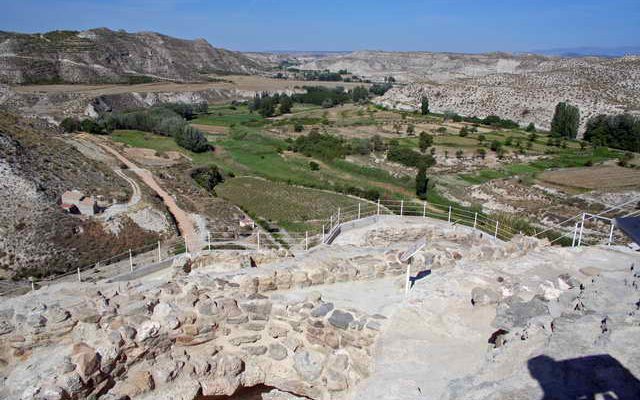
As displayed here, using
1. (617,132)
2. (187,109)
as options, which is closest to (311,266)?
(617,132)

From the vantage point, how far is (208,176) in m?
41.1

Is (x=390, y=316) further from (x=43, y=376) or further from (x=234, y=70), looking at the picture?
(x=234, y=70)

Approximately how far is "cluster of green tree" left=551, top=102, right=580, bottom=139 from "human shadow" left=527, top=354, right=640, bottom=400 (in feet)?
218

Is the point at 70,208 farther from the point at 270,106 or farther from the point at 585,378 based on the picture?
the point at 270,106

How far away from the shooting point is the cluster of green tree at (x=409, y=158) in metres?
49.0

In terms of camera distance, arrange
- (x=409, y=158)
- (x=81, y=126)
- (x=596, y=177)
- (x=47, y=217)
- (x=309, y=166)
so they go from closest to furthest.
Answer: (x=47, y=217) < (x=596, y=177) < (x=309, y=166) < (x=409, y=158) < (x=81, y=126)

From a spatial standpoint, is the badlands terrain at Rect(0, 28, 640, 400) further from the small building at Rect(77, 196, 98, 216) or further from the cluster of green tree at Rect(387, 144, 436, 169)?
the cluster of green tree at Rect(387, 144, 436, 169)

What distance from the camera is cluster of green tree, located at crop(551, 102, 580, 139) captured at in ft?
208

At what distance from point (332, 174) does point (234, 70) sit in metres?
133

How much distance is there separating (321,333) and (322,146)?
158ft

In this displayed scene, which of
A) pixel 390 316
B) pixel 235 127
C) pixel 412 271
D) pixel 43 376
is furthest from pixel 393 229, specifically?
pixel 235 127

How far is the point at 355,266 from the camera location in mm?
10453

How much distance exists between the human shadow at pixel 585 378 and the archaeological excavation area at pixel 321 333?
0.02 metres

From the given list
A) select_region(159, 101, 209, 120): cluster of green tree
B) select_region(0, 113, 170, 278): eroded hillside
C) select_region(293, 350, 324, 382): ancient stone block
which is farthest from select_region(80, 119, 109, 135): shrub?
select_region(293, 350, 324, 382): ancient stone block
